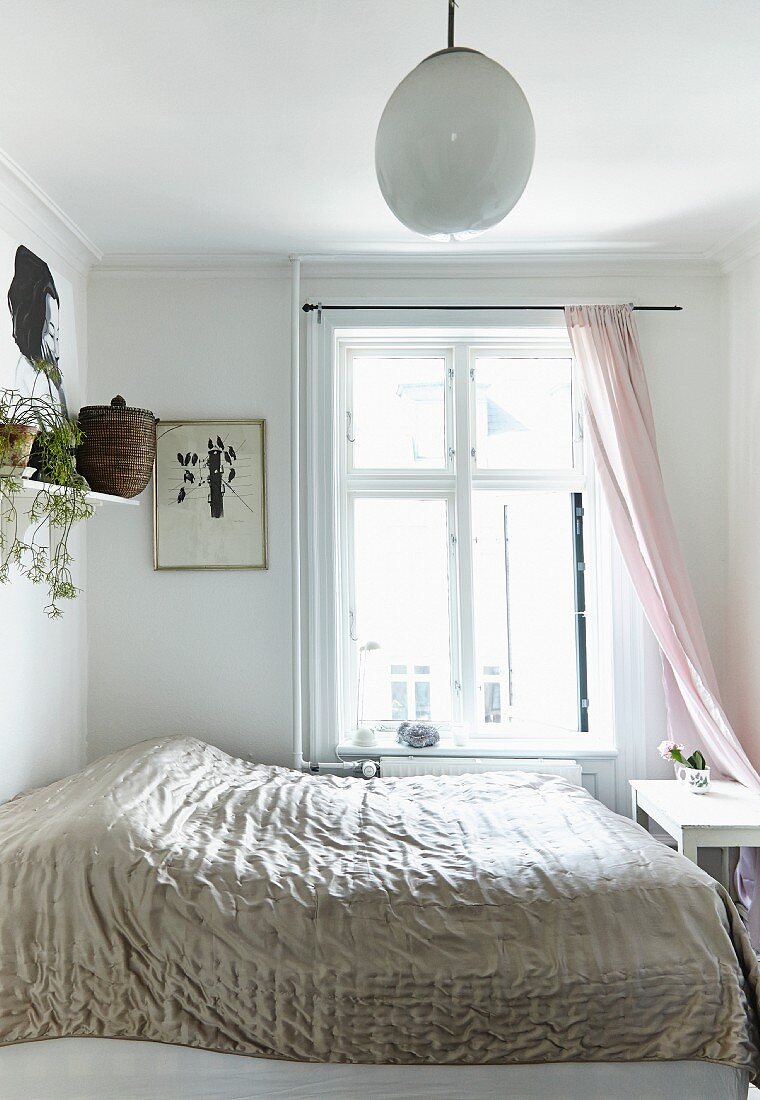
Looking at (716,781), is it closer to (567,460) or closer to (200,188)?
(567,460)

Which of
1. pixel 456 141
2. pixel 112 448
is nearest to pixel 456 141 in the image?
pixel 456 141

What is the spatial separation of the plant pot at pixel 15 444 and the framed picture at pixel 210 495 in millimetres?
1000

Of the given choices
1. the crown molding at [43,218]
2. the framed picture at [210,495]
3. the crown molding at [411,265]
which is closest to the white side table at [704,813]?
the framed picture at [210,495]

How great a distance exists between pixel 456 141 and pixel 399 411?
222 centimetres

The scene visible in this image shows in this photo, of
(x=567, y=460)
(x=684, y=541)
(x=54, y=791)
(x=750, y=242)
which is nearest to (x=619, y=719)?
(x=684, y=541)

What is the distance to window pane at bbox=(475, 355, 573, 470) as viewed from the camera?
136 inches

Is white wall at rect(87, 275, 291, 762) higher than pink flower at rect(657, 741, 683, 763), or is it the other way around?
white wall at rect(87, 275, 291, 762)

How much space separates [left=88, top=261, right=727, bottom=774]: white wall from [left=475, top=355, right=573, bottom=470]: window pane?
33cm

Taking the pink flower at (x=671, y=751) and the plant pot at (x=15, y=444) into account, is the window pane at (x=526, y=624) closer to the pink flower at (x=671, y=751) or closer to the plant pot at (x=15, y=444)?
the pink flower at (x=671, y=751)

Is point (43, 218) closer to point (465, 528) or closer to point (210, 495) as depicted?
point (210, 495)

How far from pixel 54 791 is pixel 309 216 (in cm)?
218

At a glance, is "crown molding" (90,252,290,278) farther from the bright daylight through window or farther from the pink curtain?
the pink curtain

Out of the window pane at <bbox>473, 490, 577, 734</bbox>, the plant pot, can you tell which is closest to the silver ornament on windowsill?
the window pane at <bbox>473, 490, 577, 734</bbox>

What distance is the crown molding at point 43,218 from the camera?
99.0 inches
